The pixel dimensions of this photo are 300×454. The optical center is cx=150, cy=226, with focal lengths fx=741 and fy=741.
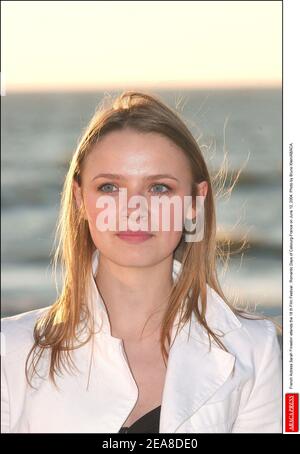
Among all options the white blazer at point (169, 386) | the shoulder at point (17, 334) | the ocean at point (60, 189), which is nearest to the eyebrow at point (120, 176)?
the white blazer at point (169, 386)

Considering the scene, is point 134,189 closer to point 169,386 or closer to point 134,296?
point 134,296

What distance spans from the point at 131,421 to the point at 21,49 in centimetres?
128

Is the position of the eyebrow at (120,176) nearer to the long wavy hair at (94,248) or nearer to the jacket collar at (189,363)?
the long wavy hair at (94,248)

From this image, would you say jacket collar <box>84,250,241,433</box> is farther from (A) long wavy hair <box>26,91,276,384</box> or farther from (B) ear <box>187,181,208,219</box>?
(B) ear <box>187,181,208,219</box>

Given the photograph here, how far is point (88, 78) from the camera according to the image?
2.59 m

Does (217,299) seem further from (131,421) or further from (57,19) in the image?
(57,19)

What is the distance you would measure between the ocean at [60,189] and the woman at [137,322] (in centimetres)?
41

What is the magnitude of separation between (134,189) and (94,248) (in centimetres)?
22

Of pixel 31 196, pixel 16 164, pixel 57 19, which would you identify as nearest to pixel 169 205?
pixel 57 19

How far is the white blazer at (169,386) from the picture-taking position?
1.62m

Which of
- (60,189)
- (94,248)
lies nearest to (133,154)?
(94,248)

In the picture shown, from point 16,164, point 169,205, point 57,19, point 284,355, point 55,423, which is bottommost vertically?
point 55,423

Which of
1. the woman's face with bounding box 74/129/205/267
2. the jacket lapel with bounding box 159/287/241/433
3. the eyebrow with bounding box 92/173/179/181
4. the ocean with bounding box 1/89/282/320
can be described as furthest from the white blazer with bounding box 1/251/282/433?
the ocean with bounding box 1/89/282/320

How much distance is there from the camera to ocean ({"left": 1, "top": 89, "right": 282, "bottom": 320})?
280cm
